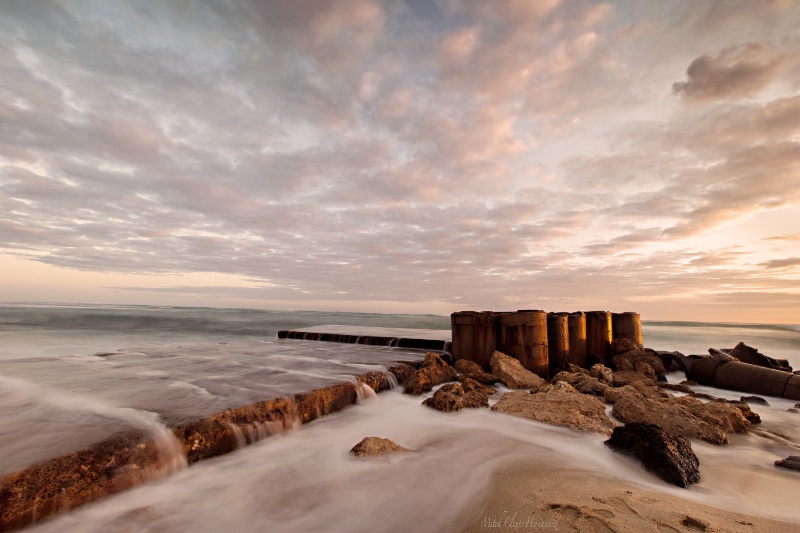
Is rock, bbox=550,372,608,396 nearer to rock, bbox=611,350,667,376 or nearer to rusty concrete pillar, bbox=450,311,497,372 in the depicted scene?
rusty concrete pillar, bbox=450,311,497,372

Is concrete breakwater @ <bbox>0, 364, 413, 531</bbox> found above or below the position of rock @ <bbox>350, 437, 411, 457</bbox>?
above

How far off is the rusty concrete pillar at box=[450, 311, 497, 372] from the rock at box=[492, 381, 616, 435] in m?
2.11

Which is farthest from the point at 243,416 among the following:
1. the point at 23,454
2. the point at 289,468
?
the point at 23,454

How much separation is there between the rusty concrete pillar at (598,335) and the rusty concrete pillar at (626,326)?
692mm

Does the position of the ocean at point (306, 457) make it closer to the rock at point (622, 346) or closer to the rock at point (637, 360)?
the rock at point (637, 360)

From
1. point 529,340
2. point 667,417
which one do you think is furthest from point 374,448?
point 529,340

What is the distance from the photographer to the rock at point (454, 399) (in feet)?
16.2

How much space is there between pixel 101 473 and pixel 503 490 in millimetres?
2978

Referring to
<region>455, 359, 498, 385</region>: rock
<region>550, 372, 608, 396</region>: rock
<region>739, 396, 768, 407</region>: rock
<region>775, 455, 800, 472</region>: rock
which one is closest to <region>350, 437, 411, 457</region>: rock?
<region>455, 359, 498, 385</region>: rock

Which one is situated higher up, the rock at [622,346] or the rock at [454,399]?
the rock at [622,346]

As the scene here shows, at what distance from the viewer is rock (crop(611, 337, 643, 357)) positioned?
844 centimetres

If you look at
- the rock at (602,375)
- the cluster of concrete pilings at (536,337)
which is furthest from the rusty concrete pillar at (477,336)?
the rock at (602,375)

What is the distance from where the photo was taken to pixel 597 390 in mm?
5906

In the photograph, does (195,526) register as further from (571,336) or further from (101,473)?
(571,336)
